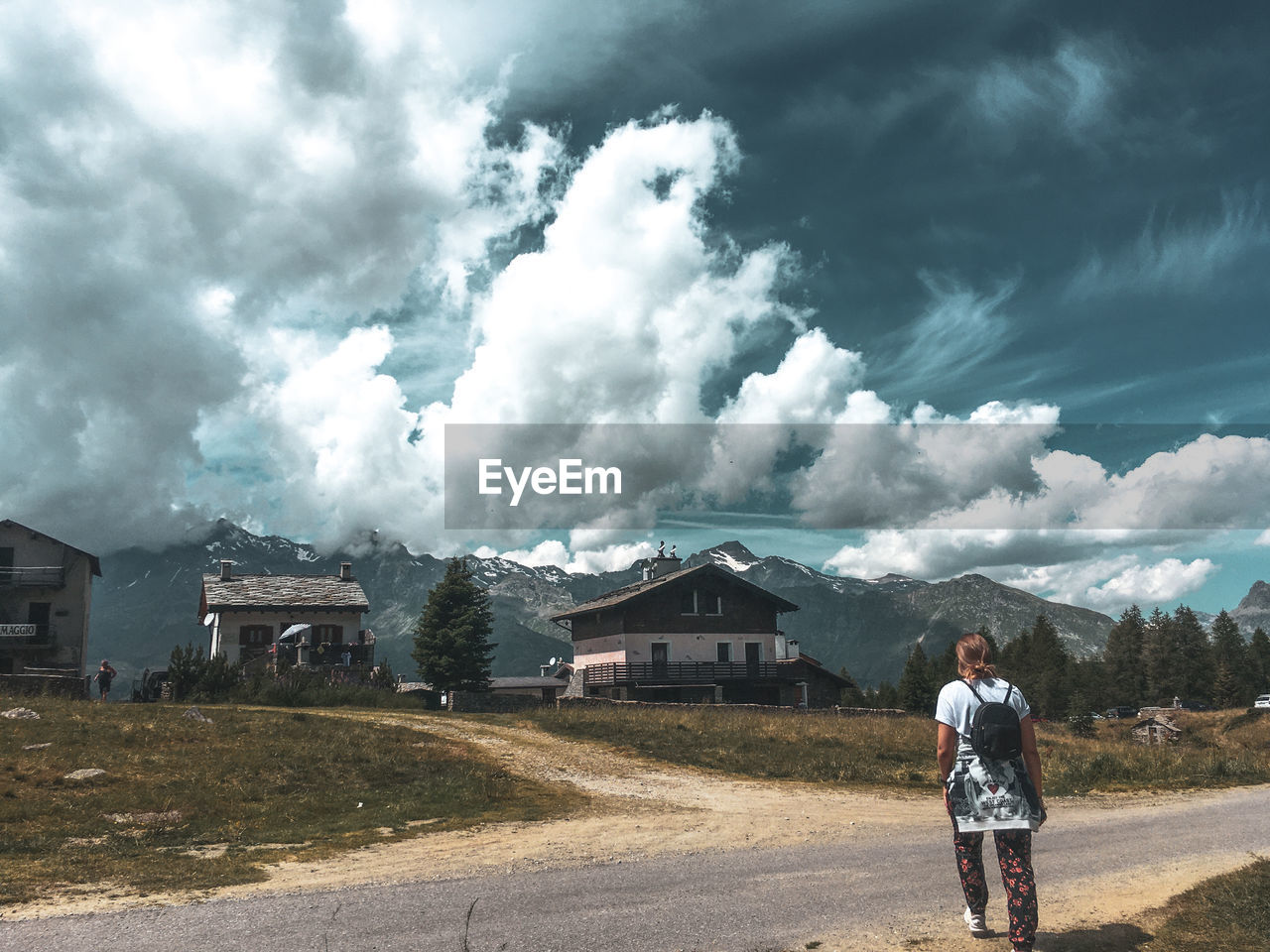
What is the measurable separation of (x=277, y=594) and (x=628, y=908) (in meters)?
53.9

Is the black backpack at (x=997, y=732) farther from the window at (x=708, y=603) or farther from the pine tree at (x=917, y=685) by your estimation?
the pine tree at (x=917, y=685)

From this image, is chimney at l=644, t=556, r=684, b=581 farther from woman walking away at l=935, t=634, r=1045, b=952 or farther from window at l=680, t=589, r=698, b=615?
woman walking away at l=935, t=634, r=1045, b=952

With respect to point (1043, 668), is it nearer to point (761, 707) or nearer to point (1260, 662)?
point (1260, 662)

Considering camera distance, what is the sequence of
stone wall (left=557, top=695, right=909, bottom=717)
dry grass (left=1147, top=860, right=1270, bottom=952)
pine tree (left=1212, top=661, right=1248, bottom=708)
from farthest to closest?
pine tree (left=1212, top=661, right=1248, bottom=708) < stone wall (left=557, top=695, right=909, bottom=717) < dry grass (left=1147, top=860, right=1270, bottom=952)

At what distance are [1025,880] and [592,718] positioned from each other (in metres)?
22.4

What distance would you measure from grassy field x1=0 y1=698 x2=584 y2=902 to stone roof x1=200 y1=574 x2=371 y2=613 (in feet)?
113

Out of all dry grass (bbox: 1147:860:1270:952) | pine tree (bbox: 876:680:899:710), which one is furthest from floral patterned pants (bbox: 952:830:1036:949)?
pine tree (bbox: 876:680:899:710)

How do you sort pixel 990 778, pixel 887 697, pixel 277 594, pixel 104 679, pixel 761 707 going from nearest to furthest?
pixel 990 778 → pixel 104 679 → pixel 761 707 → pixel 277 594 → pixel 887 697

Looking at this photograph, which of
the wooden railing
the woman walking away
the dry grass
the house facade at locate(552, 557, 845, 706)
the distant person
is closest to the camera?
the woman walking away

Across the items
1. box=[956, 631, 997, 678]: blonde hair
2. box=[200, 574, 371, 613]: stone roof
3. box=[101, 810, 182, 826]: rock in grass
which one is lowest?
box=[101, 810, 182, 826]: rock in grass

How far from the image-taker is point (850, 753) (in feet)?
68.1

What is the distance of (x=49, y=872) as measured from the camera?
9.13m

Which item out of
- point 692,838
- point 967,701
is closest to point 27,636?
point 692,838

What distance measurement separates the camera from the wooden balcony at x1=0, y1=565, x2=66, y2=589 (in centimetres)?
5222
